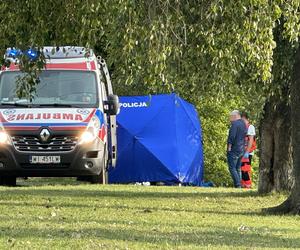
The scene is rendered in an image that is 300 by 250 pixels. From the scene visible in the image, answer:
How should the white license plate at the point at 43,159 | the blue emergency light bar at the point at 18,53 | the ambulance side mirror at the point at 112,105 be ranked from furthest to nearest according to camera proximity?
1. the ambulance side mirror at the point at 112,105
2. the white license plate at the point at 43,159
3. the blue emergency light bar at the point at 18,53

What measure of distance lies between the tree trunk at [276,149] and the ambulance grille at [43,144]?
3584 mm

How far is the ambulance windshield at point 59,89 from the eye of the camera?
16109 millimetres

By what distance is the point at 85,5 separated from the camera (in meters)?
8.49

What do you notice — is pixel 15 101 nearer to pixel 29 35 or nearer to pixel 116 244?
pixel 29 35

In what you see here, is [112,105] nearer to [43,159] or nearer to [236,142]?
[43,159]

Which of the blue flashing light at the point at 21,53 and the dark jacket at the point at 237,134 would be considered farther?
the dark jacket at the point at 237,134

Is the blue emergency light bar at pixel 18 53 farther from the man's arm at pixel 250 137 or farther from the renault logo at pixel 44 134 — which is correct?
the man's arm at pixel 250 137

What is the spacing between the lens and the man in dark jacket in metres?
21.3

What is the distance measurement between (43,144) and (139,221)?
17.5 ft

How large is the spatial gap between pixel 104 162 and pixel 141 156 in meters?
5.91

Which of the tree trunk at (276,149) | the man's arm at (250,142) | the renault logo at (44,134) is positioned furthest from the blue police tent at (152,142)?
the renault logo at (44,134)

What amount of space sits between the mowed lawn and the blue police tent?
5.88 m

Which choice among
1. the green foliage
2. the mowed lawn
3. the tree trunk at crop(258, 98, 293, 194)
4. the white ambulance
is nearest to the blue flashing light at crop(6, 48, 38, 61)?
the green foliage

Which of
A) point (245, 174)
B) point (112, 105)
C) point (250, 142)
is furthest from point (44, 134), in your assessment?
point (245, 174)
